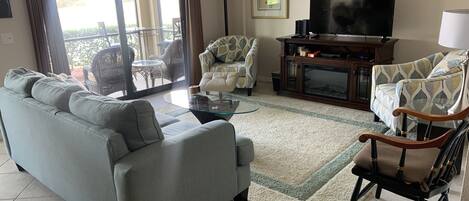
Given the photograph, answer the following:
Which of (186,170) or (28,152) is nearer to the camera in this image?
(186,170)

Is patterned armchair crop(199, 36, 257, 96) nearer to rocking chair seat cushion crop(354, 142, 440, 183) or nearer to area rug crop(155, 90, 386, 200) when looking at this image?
area rug crop(155, 90, 386, 200)

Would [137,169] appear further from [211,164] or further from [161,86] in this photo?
[161,86]

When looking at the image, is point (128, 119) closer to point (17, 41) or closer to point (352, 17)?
point (17, 41)

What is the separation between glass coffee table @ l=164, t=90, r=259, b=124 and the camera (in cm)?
318

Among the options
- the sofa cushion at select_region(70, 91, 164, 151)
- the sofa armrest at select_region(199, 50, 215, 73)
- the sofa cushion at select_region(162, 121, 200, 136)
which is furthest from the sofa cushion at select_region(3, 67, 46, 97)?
the sofa armrest at select_region(199, 50, 215, 73)

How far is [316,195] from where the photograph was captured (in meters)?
2.62

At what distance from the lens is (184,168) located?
79.4 inches

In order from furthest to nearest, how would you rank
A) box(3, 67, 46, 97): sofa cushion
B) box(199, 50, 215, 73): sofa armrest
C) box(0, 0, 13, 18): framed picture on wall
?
box(199, 50, 215, 73): sofa armrest → box(0, 0, 13, 18): framed picture on wall → box(3, 67, 46, 97): sofa cushion

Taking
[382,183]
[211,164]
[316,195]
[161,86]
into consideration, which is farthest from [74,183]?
[161,86]

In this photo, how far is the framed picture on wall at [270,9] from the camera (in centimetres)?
540

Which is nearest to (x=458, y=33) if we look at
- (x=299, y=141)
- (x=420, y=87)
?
(x=420, y=87)

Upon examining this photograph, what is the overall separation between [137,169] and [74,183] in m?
0.68

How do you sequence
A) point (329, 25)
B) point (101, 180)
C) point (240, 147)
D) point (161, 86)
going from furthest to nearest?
point (161, 86), point (329, 25), point (240, 147), point (101, 180)

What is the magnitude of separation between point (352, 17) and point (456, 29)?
6.68ft
